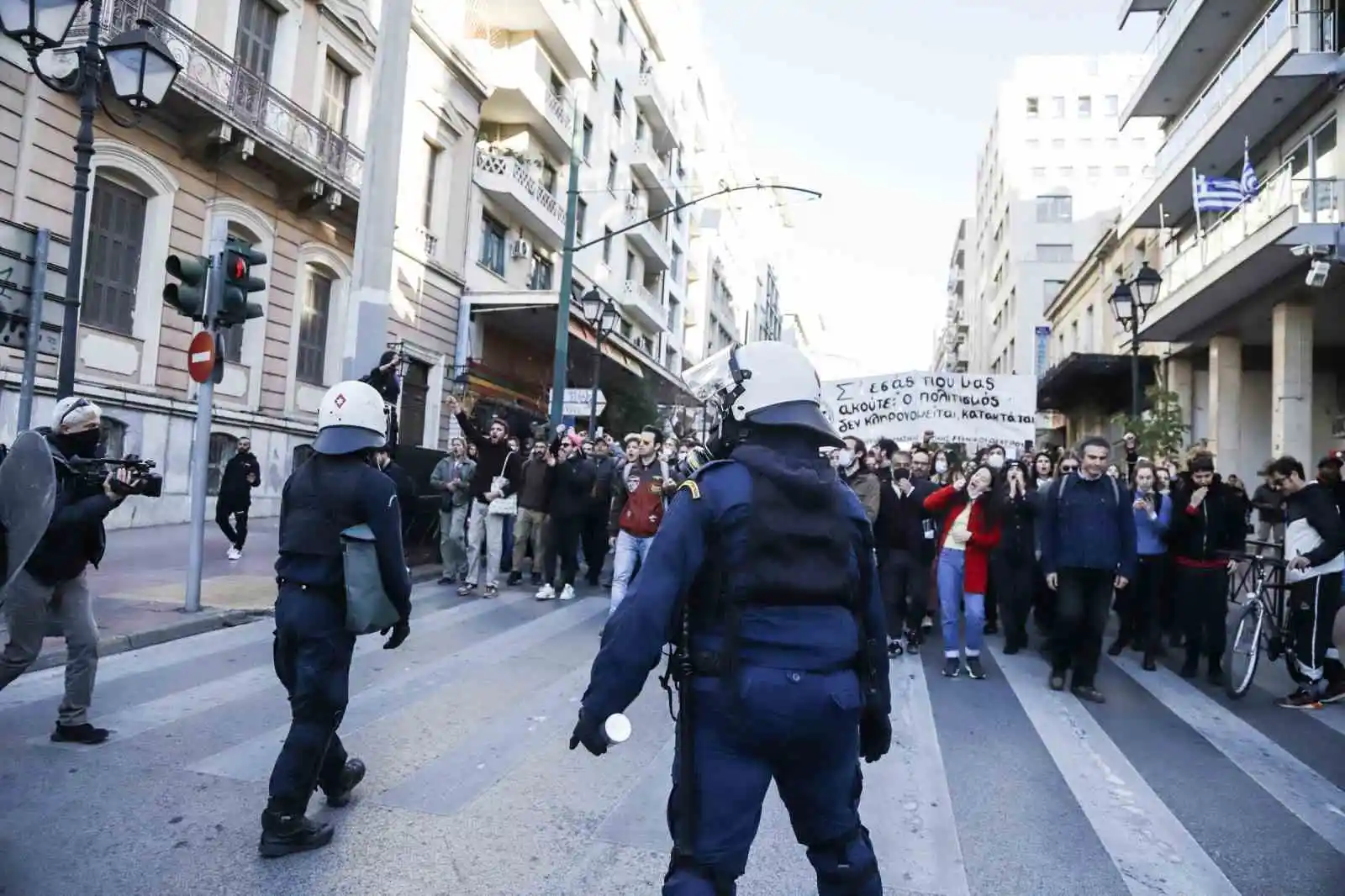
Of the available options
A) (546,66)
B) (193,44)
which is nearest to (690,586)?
(193,44)

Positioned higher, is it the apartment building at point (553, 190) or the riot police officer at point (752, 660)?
the apartment building at point (553, 190)

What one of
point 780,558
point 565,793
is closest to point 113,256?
point 565,793

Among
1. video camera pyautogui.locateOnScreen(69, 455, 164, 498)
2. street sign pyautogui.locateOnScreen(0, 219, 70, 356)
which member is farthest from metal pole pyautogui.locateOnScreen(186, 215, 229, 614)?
video camera pyautogui.locateOnScreen(69, 455, 164, 498)

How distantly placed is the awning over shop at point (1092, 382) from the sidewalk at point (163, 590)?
1850 cm

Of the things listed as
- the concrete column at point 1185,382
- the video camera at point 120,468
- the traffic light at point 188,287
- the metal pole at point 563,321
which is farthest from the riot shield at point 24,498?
the concrete column at point 1185,382

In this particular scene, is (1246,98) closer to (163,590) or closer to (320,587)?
(163,590)

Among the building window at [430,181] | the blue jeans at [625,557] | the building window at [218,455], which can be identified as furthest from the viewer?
the building window at [430,181]

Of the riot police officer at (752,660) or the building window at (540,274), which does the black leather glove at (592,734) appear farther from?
the building window at (540,274)

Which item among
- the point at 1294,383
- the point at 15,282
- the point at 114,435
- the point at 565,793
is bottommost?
the point at 565,793

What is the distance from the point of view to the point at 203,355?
837cm

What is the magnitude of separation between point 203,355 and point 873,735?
748 cm

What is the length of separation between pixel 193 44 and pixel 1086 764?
15290 millimetres

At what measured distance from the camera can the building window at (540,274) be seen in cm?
2710

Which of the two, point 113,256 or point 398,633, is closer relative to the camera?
point 398,633
